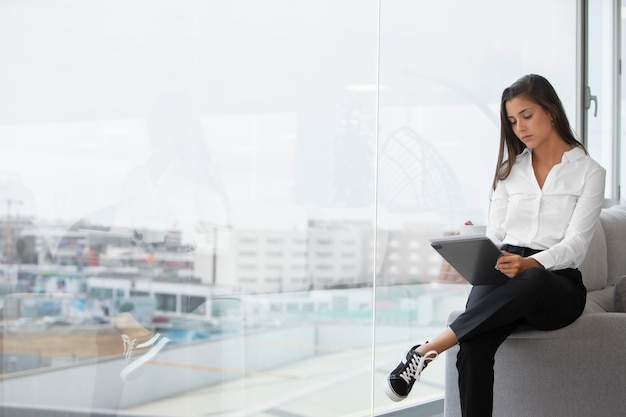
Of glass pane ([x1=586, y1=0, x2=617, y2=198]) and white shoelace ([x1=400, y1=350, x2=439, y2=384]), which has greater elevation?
glass pane ([x1=586, y1=0, x2=617, y2=198])

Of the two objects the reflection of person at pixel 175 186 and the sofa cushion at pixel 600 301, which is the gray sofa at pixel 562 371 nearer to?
the sofa cushion at pixel 600 301

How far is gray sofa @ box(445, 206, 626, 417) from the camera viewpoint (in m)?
2.16

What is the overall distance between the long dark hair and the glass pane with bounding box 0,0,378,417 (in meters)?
0.64

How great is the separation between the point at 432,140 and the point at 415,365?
1.52 m

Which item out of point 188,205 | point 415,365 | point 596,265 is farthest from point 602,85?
point 188,205

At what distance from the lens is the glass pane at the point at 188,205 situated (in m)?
1.91

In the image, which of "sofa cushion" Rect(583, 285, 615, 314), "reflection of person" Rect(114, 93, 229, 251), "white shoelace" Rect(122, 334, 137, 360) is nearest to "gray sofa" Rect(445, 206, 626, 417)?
"sofa cushion" Rect(583, 285, 615, 314)

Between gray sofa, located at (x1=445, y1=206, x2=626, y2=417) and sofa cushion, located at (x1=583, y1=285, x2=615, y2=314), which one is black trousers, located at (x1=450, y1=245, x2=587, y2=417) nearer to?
gray sofa, located at (x1=445, y1=206, x2=626, y2=417)

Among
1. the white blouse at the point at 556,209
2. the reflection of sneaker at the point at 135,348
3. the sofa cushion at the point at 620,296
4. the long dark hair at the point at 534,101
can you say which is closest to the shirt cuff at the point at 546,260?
the white blouse at the point at 556,209

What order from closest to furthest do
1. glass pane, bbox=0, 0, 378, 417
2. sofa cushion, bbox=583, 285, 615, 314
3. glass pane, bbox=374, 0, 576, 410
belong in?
glass pane, bbox=0, 0, 378, 417 < sofa cushion, bbox=583, 285, 615, 314 < glass pane, bbox=374, 0, 576, 410

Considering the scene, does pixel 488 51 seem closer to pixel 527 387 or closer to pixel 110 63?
pixel 527 387

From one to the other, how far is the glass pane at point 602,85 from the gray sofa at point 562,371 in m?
2.32

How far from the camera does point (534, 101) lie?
245 cm

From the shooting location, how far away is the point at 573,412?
2.21m
